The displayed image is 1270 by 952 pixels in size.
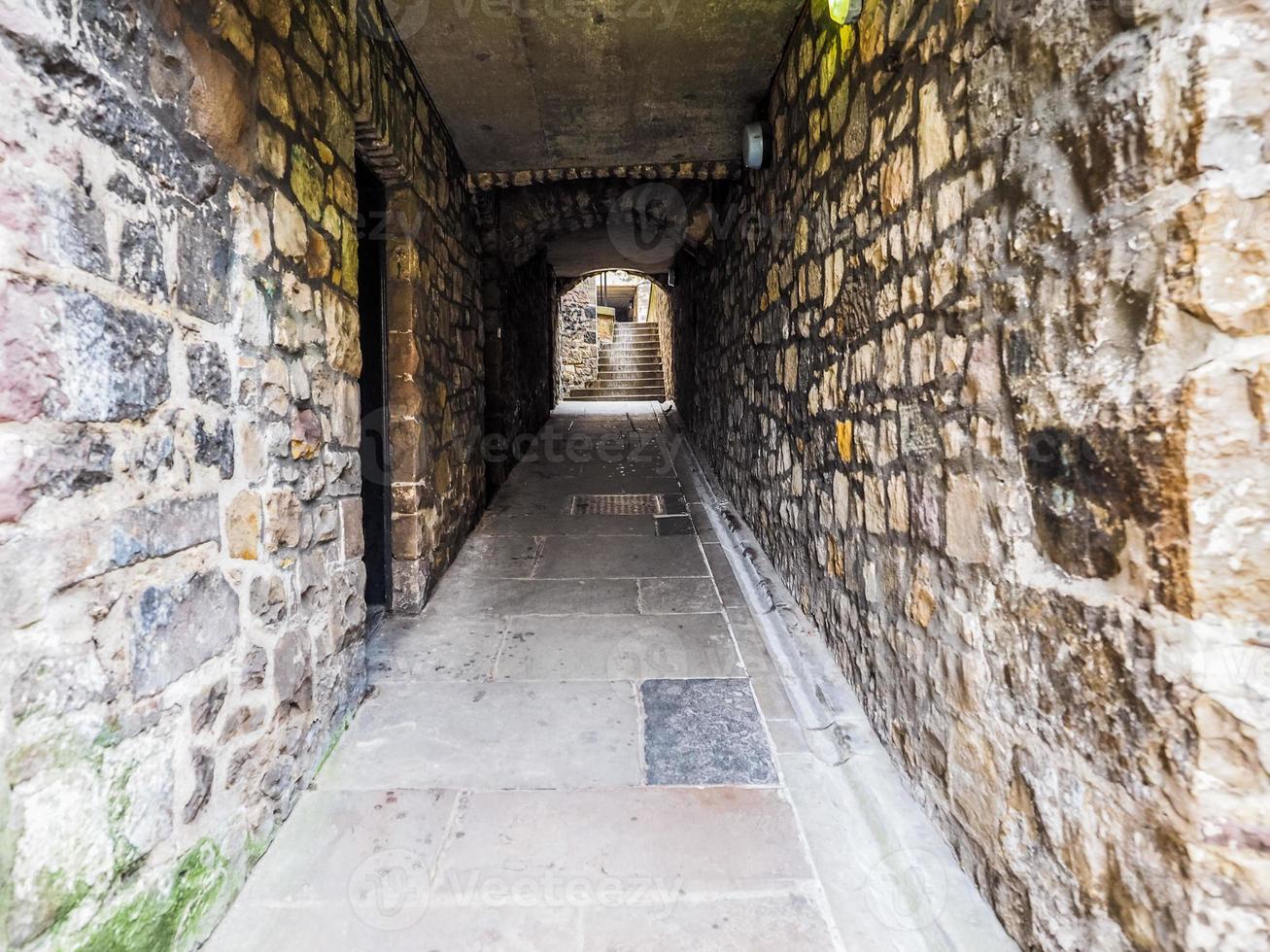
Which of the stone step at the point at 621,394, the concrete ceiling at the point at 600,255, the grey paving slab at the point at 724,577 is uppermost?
the concrete ceiling at the point at 600,255

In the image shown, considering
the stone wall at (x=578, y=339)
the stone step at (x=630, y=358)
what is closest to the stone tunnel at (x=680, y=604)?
the stone wall at (x=578, y=339)

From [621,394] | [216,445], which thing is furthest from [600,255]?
[216,445]

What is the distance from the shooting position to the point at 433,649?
2375 millimetres

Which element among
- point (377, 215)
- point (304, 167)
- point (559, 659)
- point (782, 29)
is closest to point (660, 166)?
point (782, 29)

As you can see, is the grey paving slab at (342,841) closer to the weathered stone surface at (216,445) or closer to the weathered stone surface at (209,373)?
the weathered stone surface at (216,445)

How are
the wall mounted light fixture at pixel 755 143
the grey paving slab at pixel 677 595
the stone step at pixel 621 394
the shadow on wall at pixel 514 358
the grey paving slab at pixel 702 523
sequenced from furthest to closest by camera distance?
1. the stone step at pixel 621 394
2. the shadow on wall at pixel 514 358
3. the grey paving slab at pixel 702 523
4. the wall mounted light fixture at pixel 755 143
5. the grey paving slab at pixel 677 595

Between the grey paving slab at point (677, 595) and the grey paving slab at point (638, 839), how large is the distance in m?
1.10

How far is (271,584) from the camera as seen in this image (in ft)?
4.84

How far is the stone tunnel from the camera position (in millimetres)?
786

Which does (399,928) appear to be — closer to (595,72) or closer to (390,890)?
(390,890)

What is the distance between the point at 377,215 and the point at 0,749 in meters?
2.31

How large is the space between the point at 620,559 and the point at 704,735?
154cm
